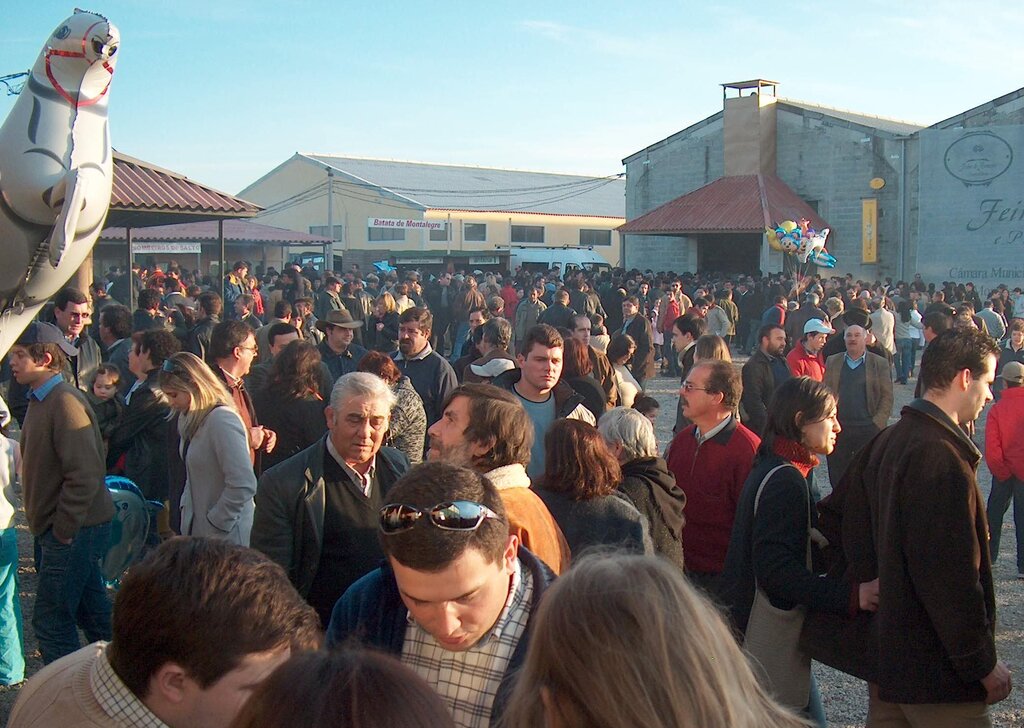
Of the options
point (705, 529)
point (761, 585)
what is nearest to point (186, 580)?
point (761, 585)

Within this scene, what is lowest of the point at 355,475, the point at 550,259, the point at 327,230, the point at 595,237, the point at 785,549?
the point at 785,549

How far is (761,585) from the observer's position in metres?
3.68

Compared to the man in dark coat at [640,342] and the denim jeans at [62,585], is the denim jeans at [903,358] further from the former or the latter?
the denim jeans at [62,585]

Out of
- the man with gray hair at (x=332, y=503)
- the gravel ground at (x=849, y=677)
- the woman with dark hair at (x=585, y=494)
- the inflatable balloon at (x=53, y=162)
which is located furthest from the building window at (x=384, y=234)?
the woman with dark hair at (x=585, y=494)

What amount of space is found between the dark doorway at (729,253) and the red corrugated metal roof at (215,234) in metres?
13.9

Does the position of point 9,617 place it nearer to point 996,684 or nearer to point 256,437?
point 256,437

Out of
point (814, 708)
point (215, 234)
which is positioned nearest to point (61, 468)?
point (814, 708)

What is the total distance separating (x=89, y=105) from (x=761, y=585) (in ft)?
25.9

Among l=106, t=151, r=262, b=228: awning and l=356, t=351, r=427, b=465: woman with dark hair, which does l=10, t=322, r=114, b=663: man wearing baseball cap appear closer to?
l=356, t=351, r=427, b=465: woman with dark hair

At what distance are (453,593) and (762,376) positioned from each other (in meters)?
5.47

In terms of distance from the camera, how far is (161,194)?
43.1 feet

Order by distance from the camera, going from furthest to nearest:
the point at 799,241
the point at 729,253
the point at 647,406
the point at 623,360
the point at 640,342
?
the point at 729,253, the point at 799,241, the point at 640,342, the point at 623,360, the point at 647,406

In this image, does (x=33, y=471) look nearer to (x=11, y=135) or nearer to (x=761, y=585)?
(x=761, y=585)

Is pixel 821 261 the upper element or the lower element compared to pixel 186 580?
upper
